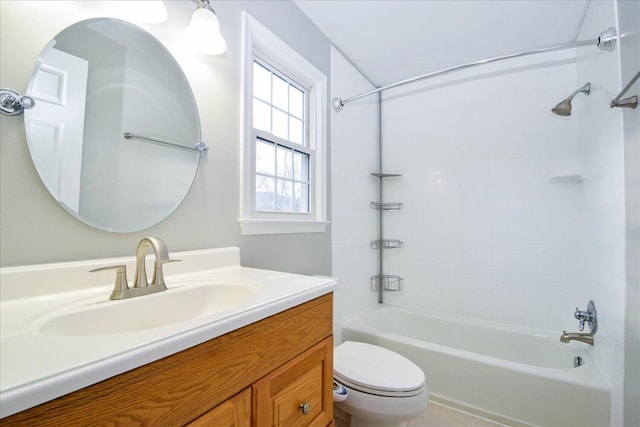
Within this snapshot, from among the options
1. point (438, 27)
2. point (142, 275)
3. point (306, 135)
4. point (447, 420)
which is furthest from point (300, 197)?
point (447, 420)

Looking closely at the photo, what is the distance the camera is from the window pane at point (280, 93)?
5.46ft

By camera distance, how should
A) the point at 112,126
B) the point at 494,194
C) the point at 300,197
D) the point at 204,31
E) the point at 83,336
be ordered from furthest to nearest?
the point at 494,194
the point at 300,197
the point at 204,31
the point at 112,126
the point at 83,336

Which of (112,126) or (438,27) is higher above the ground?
(438,27)

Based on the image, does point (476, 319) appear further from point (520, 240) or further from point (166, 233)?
point (166, 233)

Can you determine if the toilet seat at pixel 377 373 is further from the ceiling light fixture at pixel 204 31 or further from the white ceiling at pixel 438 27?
the white ceiling at pixel 438 27

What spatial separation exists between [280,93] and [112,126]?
3.33 feet

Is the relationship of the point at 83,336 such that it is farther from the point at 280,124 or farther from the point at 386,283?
the point at 386,283

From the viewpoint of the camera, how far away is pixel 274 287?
841mm

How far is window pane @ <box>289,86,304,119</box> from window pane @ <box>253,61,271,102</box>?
7.6 inches

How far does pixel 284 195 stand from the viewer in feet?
5.44

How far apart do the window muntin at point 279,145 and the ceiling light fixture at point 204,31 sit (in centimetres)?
39

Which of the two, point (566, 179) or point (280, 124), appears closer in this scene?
point (280, 124)

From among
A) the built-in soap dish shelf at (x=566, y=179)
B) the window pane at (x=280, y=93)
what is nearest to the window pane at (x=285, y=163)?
the window pane at (x=280, y=93)

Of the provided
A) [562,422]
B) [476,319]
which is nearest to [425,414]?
[562,422]
